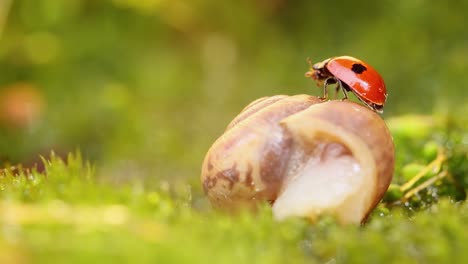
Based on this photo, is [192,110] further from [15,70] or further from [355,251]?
[355,251]

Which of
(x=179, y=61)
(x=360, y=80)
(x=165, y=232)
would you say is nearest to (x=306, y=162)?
(x=360, y=80)

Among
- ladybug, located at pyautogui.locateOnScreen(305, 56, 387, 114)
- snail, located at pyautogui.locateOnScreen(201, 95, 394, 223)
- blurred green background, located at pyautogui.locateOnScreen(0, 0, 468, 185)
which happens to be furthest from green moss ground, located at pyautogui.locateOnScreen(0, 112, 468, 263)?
blurred green background, located at pyautogui.locateOnScreen(0, 0, 468, 185)

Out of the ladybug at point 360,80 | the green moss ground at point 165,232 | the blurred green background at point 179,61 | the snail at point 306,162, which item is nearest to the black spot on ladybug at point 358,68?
the ladybug at point 360,80

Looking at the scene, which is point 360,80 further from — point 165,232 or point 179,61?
point 179,61

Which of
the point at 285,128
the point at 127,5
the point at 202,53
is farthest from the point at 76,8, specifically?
the point at 285,128

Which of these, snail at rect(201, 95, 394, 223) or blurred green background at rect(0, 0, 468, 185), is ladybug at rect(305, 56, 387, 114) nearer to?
snail at rect(201, 95, 394, 223)

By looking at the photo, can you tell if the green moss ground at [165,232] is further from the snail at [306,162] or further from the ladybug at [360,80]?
the ladybug at [360,80]

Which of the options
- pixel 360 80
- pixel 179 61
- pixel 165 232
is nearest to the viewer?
pixel 165 232
